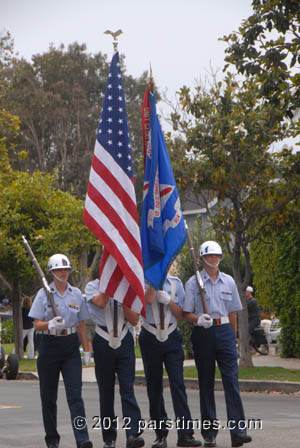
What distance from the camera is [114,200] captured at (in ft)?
32.0

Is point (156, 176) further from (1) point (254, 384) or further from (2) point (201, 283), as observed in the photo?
(1) point (254, 384)

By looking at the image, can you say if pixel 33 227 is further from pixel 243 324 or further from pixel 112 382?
pixel 112 382

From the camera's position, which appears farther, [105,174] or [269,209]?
[269,209]

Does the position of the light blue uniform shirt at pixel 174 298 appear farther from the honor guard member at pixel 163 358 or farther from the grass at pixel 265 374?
the grass at pixel 265 374

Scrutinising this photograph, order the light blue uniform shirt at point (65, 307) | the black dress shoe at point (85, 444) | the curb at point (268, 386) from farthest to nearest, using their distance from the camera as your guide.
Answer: the curb at point (268, 386) < the light blue uniform shirt at point (65, 307) < the black dress shoe at point (85, 444)

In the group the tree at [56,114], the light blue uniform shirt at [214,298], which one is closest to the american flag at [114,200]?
the light blue uniform shirt at [214,298]

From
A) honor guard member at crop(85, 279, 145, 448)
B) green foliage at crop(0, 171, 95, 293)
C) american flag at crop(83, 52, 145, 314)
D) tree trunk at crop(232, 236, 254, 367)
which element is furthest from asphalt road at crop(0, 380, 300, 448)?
green foliage at crop(0, 171, 95, 293)

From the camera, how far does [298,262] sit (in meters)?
21.3

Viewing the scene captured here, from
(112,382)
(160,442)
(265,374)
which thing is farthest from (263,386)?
(112,382)

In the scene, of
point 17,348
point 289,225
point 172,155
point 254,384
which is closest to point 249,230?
point 289,225

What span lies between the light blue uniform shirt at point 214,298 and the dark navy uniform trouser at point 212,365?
0.17 meters

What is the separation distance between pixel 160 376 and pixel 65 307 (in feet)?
3.95

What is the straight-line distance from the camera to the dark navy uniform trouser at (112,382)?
8828 millimetres

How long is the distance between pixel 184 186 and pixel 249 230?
6.35 feet
